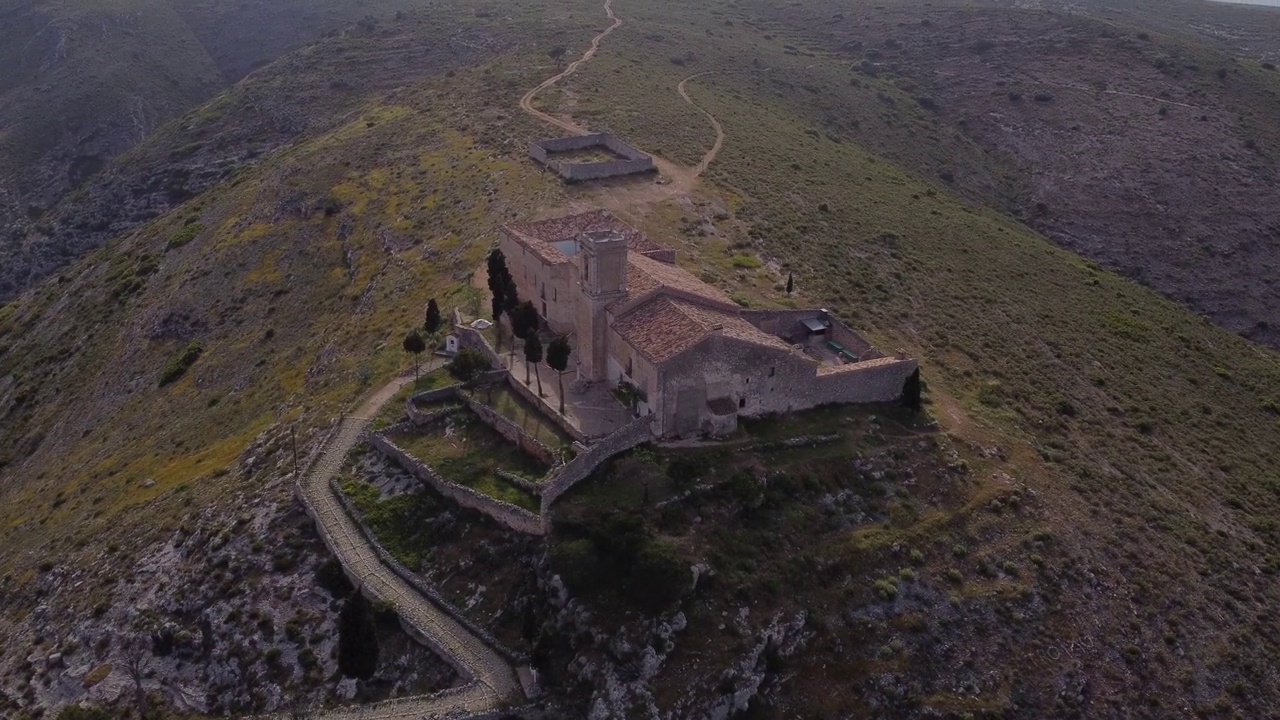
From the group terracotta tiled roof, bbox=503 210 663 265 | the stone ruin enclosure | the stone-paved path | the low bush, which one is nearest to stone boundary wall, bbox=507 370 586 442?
the stone-paved path

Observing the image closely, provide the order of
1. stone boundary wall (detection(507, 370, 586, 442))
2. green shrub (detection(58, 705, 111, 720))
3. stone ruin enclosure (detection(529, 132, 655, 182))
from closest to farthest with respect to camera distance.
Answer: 1. green shrub (detection(58, 705, 111, 720))
2. stone boundary wall (detection(507, 370, 586, 442))
3. stone ruin enclosure (detection(529, 132, 655, 182))

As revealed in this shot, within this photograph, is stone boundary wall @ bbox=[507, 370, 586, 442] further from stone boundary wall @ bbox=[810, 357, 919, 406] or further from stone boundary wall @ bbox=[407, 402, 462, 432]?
stone boundary wall @ bbox=[810, 357, 919, 406]

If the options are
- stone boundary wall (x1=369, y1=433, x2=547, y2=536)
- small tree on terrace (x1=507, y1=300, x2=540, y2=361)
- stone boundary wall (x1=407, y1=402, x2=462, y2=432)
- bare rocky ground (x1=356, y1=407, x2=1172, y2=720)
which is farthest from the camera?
small tree on terrace (x1=507, y1=300, x2=540, y2=361)

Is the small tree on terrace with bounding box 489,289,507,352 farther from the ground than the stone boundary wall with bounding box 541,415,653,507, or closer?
closer

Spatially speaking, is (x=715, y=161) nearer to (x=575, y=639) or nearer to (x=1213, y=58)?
(x=575, y=639)

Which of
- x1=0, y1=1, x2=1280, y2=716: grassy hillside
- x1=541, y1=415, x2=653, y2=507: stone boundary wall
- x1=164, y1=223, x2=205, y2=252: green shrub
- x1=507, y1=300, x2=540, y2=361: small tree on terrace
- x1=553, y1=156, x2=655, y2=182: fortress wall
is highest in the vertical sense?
x1=507, y1=300, x2=540, y2=361: small tree on terrace

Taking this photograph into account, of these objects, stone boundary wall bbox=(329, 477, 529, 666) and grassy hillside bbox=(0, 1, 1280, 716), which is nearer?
stone boundary wall bbox=(329, 477, 529, 666)

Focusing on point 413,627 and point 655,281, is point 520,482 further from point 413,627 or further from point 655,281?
point 655,281
